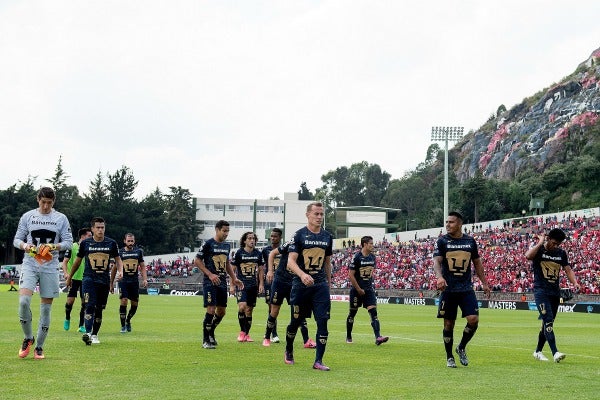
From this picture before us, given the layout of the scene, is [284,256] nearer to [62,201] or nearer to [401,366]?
[401,366]

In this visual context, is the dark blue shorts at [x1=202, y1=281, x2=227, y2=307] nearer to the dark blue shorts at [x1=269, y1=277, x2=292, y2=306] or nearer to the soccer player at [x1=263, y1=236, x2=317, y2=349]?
the soccer player at [x1=263, y1=236, x2=317, y2=349]

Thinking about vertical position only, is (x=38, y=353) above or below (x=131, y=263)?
below

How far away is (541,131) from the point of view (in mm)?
151250

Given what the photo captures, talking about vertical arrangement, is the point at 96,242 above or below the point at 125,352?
above

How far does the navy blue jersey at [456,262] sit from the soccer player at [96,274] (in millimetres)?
6825

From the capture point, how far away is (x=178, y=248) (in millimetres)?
127438

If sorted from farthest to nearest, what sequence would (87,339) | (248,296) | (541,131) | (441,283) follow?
(541,131) → (248,296) → (87,339) → (441,283)

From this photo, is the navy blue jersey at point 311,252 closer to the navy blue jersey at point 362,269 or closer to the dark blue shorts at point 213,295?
the dark blue shorts at point 213,295

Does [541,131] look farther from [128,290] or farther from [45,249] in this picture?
[45,249]

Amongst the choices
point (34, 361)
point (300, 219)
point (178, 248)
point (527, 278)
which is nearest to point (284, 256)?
point (34, 361)

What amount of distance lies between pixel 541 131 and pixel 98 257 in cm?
14333

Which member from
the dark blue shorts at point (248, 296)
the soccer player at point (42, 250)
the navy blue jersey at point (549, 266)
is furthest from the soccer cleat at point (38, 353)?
the navy blue jersey at point (549, 266)

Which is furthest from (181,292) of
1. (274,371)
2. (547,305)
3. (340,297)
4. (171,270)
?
(274,371)

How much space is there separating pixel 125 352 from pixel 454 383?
6338 millimetres
